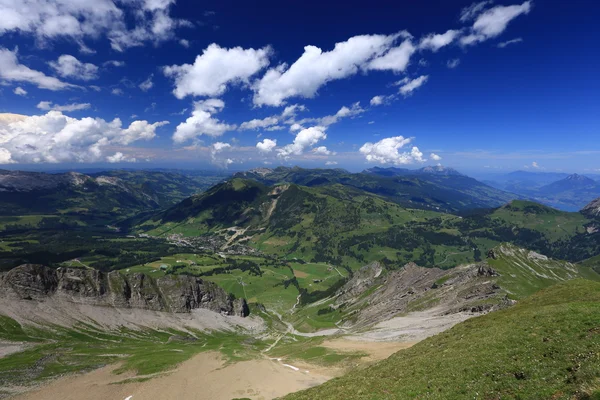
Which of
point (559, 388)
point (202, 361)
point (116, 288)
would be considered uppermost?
point (559, 388)

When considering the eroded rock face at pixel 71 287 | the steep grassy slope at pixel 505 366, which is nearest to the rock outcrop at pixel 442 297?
the steep grassy slope at pixel 505 366

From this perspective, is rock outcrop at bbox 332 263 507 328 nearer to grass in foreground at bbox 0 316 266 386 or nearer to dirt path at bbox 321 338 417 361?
dirt path at bbox 321 338 417 361

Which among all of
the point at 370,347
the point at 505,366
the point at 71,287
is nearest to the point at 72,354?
the point at 71,287

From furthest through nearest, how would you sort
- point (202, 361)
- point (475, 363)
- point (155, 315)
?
point (155, 315) → point (202, 361) → point (475, 363)

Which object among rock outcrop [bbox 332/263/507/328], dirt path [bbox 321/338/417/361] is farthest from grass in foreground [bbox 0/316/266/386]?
rock outcrop [bbox 332/263/507/328]

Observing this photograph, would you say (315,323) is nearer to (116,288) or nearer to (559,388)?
(116,288)

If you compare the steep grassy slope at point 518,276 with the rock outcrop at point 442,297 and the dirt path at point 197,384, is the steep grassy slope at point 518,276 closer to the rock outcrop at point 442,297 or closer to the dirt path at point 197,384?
the rock outcrop at point 442,297

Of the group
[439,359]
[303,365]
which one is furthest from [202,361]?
[439,359]
